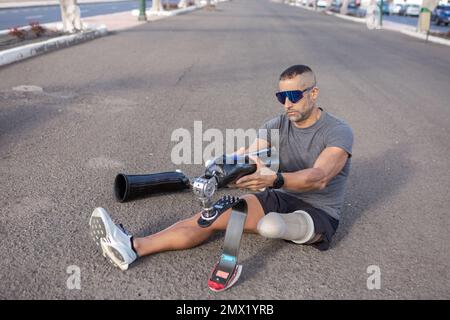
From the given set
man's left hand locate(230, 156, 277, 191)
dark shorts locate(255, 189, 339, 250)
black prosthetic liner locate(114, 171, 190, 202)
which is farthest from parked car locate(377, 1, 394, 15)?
man's left hand locate(230, 156, 277, 191)

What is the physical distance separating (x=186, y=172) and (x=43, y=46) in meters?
8.82

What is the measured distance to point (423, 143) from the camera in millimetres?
5945

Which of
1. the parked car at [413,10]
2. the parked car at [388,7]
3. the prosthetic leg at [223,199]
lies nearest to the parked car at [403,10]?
the parked car at [413,10]

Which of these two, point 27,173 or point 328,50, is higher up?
point 27,173

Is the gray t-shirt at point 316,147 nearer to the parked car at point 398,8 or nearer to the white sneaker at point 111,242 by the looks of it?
the white sneaker at point 111,242

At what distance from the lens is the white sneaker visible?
2.78 meters

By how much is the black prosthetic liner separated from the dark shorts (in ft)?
3.24

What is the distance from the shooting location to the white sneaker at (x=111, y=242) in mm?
2781

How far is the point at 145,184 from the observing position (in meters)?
3.84

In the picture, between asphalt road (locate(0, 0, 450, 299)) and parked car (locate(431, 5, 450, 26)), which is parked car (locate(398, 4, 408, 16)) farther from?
asphalt road (locate(0, 0, 450, 299))

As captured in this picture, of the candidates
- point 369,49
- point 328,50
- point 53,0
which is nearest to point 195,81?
point 328,50

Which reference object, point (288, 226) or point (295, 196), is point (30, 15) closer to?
point (295, 196)

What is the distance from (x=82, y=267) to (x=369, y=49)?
15540 millimetres
